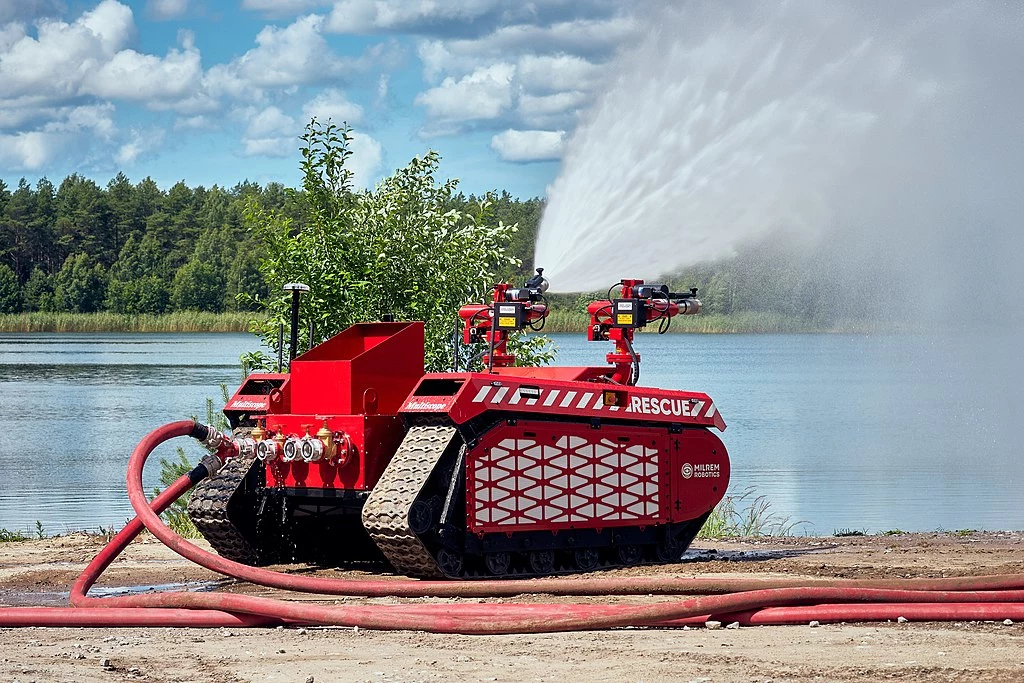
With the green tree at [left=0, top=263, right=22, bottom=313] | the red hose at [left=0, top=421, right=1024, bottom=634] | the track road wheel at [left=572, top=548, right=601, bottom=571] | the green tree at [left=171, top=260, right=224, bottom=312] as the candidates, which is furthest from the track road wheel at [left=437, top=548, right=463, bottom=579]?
the green tree at [left=0, top=263, right=22, bottom=313]

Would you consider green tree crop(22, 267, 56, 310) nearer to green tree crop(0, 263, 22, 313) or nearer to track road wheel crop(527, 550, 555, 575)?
green tree crop(0, 263, 22, 313)

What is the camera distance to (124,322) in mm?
101125

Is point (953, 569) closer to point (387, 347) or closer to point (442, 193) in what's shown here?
point (387, 347)

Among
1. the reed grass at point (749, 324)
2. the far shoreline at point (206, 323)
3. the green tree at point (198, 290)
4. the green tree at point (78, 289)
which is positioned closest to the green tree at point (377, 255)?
the reed grass at point (749, 324)

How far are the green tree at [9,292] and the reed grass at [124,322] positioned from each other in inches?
24.7

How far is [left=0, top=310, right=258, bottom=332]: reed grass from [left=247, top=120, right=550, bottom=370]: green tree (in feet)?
233

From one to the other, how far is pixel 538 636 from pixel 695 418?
5.69 metres

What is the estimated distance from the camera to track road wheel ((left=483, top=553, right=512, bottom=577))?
13.6m

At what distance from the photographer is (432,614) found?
10.4 meters

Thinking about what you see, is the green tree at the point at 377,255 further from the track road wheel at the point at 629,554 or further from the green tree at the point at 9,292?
the green tree at the point at 9,292

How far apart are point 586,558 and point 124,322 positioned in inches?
3567

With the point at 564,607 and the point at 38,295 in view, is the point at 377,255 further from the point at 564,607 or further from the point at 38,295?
the point at 38,295

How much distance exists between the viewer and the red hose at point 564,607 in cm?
1012

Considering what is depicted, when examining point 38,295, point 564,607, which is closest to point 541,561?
point 564,607
